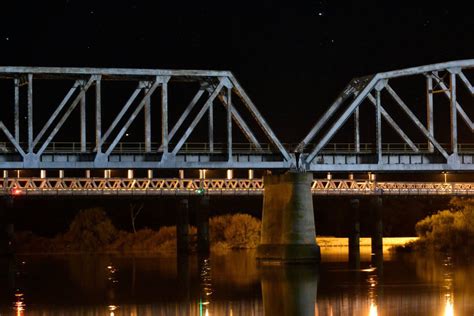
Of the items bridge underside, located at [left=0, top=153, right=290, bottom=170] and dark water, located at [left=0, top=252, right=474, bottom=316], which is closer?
dark water, located at [left=0, top=252, right=474, bottom=316]

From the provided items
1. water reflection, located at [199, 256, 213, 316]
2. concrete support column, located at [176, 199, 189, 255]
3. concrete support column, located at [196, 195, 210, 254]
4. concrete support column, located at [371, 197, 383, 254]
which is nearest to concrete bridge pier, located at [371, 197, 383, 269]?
concrete support column, located at [371, 197, 383, 254]

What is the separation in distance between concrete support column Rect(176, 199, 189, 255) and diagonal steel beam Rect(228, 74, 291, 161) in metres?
24.9

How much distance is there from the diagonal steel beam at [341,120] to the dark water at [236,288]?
23.9 feet

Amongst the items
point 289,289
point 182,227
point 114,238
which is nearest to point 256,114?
point 289,289

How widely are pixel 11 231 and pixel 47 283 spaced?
31.6 m

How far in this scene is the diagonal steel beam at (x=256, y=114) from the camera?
86.7 m

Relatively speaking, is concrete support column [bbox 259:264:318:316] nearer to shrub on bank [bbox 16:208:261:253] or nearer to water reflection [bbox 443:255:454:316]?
water reflection [bbox 443:255:454:316]

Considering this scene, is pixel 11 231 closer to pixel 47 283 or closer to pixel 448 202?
pixel 47 283

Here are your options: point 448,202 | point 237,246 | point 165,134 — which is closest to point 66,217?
point 237,246

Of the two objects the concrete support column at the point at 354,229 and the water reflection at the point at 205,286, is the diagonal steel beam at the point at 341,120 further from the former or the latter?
the concrete support column at the point at 354,229

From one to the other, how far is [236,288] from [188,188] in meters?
42.6

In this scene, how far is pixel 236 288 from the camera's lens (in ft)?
232

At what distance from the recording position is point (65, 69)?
84.8m

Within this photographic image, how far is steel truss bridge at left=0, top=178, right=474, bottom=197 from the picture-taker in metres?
110
